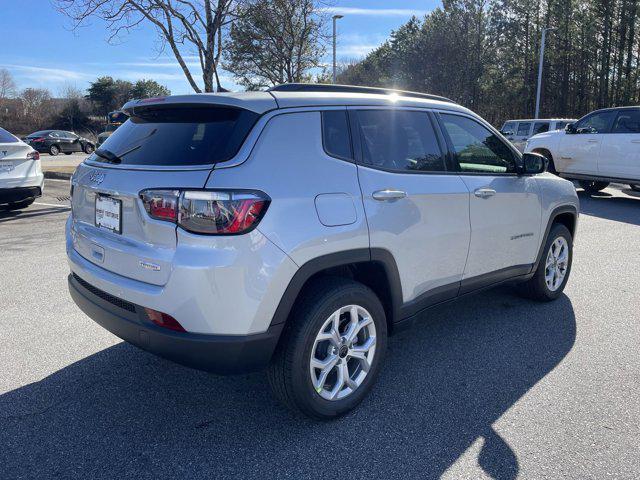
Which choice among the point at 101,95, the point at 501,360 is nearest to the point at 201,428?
the point at 501,360

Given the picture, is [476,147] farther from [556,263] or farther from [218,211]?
[218,211]

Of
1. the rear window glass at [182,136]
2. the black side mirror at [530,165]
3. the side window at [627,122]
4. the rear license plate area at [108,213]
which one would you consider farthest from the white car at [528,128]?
the rear license plate area at [108,213]

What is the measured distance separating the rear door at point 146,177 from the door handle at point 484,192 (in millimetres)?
1781

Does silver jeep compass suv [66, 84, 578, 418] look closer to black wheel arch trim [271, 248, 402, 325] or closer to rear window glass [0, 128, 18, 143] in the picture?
black wheel arch trim [271, 248, 402, 325]

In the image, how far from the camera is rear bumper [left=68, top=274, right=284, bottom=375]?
2387 millimetres

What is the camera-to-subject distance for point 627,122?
10867 mm

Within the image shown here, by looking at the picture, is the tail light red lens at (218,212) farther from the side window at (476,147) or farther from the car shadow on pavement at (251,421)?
the side window at (476,147)

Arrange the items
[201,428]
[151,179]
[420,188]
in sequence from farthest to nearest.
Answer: [420,188] → [201,428] → [151,179]

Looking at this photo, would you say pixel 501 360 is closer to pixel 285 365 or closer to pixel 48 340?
pixel 285 365

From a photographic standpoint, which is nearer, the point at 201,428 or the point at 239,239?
the point at 239,239

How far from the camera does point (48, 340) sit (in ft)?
12.4

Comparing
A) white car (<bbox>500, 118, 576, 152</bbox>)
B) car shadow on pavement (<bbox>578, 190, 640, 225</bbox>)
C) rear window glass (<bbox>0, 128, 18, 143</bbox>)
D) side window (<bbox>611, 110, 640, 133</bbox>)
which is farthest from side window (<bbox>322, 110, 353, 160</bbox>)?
white car (<bbox>500, 118, 576, 152</bbox>)

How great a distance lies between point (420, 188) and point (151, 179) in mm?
1586

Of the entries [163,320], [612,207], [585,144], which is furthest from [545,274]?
[585,144]
